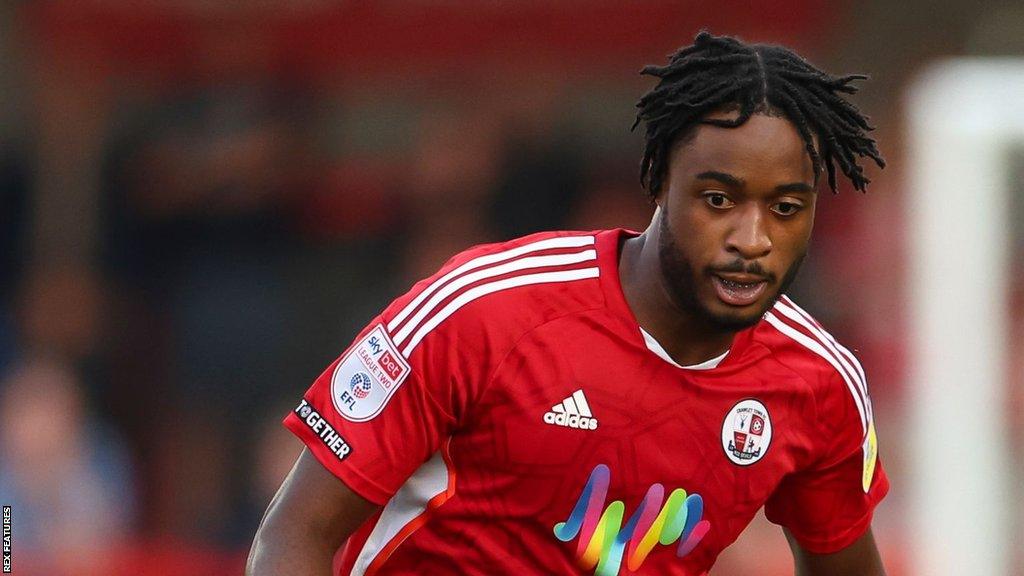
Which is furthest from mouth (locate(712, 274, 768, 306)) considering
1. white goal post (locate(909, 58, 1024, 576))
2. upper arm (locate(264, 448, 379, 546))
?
white goal post (locate(909, 58, 1024, 576))

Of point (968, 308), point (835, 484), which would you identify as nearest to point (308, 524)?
point (835, 484)

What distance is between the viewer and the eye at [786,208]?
10.3 ft

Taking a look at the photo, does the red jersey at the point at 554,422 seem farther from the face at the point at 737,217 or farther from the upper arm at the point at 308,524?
the face at the point at 737,217

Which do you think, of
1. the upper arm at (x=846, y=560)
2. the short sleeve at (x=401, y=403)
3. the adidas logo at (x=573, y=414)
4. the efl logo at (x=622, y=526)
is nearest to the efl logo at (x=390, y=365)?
the short sleeve at (x=401, y=403)

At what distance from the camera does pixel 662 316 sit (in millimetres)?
3312

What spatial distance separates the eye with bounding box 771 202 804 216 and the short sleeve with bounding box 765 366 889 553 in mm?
464

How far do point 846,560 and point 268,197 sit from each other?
4467 millimetres

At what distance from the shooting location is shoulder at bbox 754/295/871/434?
3.46 m

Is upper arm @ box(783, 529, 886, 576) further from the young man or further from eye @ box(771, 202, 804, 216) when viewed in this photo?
eye @ box(771, 202, 804, 216)

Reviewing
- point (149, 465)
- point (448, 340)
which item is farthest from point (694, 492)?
point (149, 465)

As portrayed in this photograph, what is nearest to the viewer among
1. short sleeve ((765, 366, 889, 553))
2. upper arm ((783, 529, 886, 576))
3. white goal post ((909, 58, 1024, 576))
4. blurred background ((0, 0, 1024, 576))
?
short sleeve ((765, 366, 889, 553))

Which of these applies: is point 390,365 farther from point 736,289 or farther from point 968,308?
point 968,308

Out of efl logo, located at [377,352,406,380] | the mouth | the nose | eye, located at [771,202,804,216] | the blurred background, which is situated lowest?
the blurred background

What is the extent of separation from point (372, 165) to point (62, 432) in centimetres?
200
